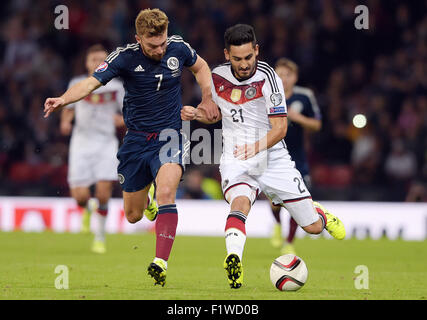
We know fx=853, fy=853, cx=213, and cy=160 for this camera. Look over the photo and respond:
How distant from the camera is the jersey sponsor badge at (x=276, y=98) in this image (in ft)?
24.8

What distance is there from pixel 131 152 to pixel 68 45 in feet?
37.3

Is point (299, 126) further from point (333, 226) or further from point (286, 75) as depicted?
point (333, 226)

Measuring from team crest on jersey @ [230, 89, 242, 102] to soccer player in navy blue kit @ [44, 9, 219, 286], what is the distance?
218 mm

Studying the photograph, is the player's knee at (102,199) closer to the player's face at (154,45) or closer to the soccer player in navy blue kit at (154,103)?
the soccer player in navy blue kit at (154,103)

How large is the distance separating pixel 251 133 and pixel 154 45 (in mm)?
1218

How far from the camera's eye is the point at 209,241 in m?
13.8

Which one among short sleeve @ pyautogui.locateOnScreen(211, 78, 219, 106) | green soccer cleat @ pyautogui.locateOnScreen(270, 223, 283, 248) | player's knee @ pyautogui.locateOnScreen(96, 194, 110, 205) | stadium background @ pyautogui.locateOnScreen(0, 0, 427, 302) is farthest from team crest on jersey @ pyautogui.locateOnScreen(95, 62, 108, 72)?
green soccer cleat @ pyautogui.locateOnScreen(270, 223, 283, 248)

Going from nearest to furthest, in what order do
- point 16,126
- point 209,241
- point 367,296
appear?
point 367,296 < point 209,241 < point 16,126

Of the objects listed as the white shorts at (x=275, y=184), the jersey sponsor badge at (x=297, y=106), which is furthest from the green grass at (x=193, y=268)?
the jersey sponsor badge at (x=297, y=106)

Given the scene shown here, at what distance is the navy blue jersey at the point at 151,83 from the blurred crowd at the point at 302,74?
7.78 m

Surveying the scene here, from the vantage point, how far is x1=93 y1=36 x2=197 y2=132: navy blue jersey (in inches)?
301

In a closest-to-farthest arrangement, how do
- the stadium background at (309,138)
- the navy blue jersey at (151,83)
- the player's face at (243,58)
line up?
the player's face at (243,58), the navy blue jersey at (151,83), the stadium background at (309,138)

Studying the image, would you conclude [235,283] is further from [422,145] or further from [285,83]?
[422,145]

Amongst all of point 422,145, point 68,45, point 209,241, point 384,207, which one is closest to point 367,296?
point 209,241
